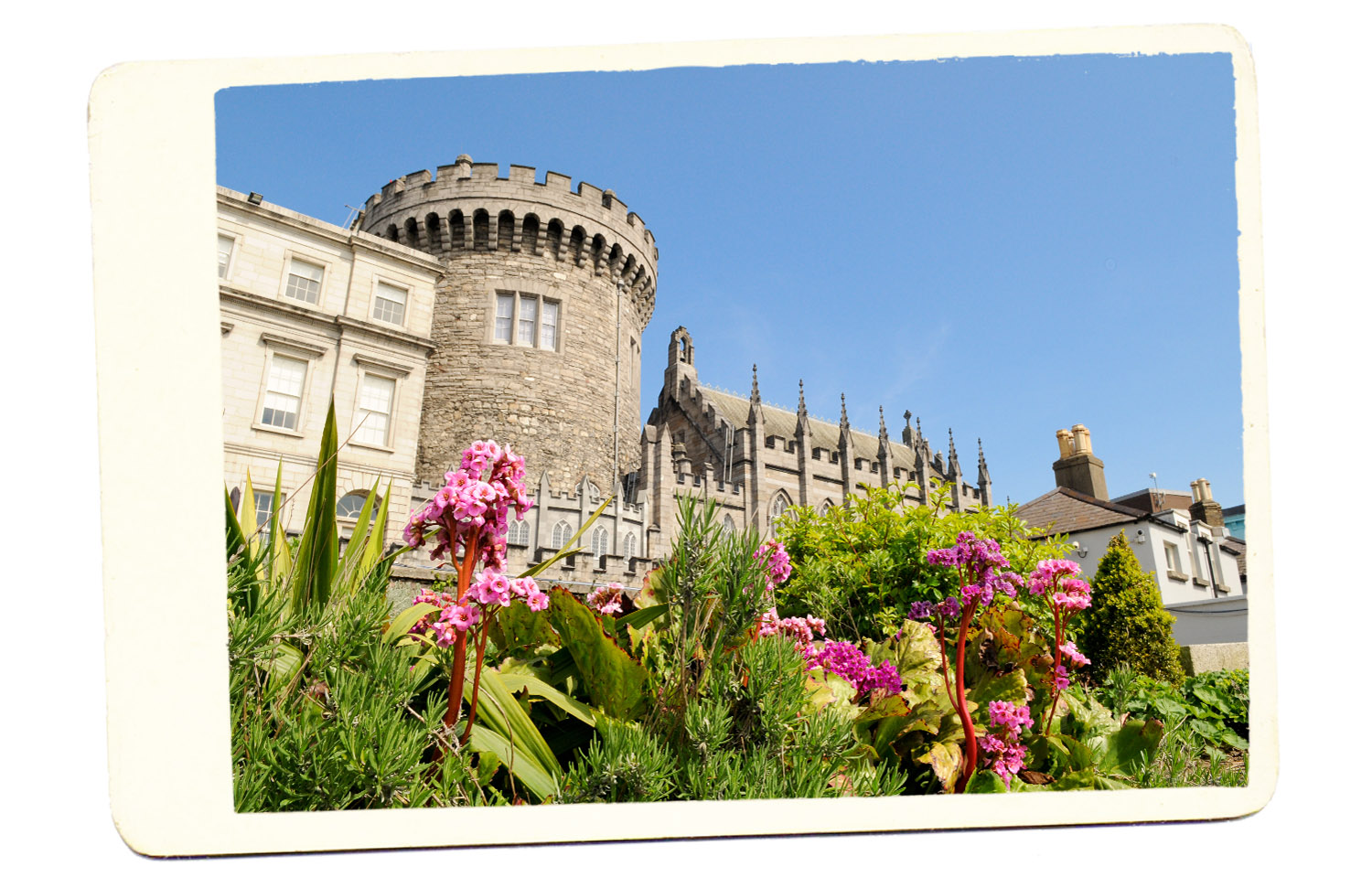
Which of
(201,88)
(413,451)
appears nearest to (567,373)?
(413,451)

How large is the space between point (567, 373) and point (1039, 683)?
10.0 meters

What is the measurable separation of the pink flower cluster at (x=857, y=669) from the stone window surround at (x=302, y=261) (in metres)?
4.46

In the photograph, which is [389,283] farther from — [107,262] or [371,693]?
[371,693]

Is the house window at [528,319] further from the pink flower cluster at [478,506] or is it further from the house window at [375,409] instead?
the pink flower cluster at [478,506]

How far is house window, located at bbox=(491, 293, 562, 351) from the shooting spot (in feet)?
36.0

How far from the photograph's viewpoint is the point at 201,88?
6.75 feet

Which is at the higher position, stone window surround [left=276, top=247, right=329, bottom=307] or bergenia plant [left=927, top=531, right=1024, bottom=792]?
stone window surround [left=276, top=247, right=329, bottom=307]

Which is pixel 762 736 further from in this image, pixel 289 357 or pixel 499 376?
pixel 499 376

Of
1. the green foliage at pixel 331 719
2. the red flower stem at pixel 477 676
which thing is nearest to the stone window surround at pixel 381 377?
the green foliage at pixel 331 719

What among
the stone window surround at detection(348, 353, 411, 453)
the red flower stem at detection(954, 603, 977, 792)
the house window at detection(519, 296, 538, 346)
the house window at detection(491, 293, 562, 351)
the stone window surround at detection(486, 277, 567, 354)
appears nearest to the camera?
the red flower stem at detection(954, 603, 977, 792)

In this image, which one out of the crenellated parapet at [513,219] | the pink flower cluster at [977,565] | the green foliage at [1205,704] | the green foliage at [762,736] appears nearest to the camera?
the green foliage at [762,736]

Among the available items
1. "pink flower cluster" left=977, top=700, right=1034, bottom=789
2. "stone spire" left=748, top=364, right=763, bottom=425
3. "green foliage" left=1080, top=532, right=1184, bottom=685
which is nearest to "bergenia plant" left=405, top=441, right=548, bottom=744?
"pink flower cluster" left=977, top=700, right=1034, bottom=789

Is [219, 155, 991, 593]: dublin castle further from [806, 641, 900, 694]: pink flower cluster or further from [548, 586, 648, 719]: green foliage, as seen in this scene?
[806, 641, 900, 694]: pink flower cluster

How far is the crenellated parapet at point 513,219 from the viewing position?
16.2 m
